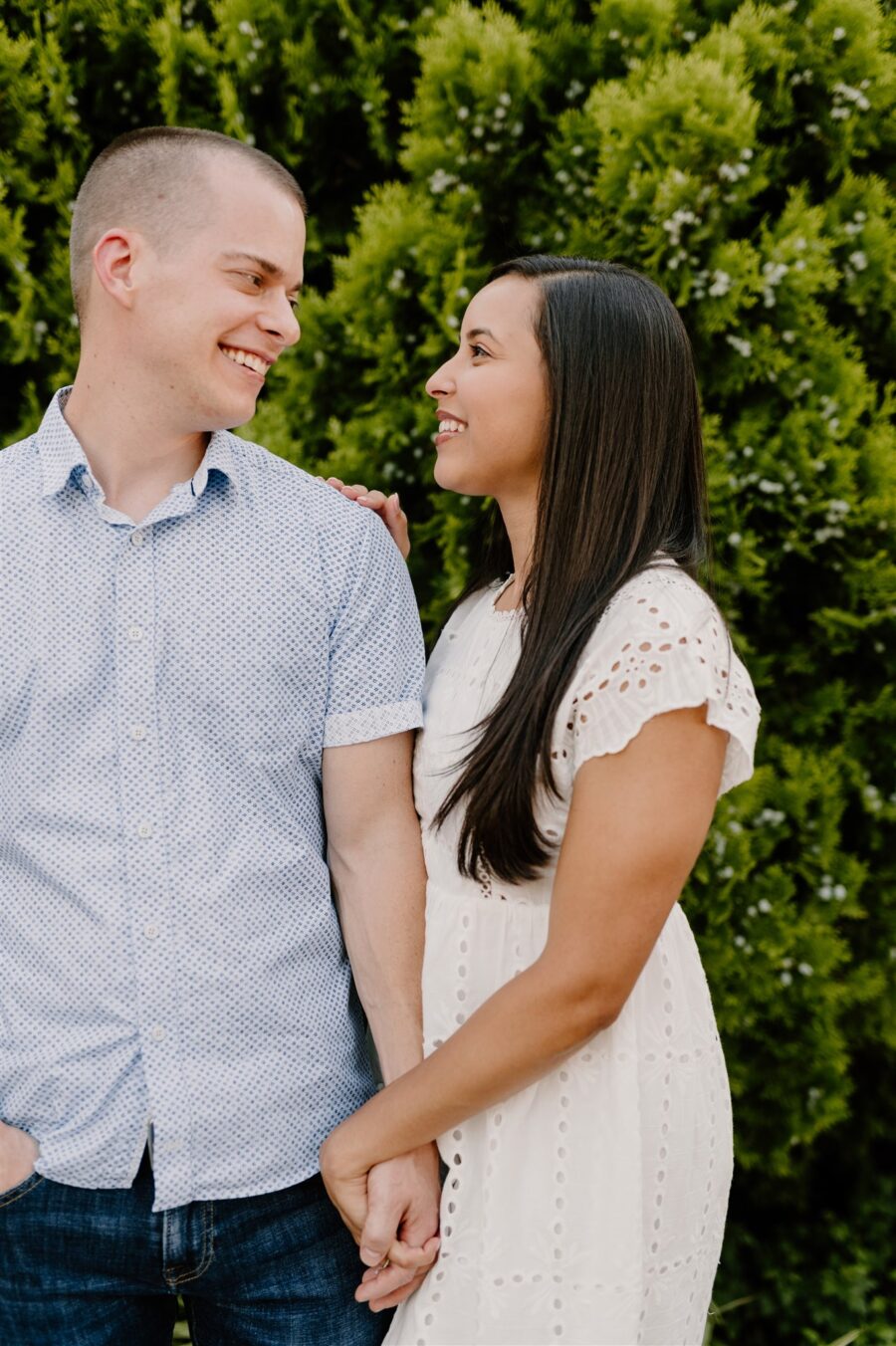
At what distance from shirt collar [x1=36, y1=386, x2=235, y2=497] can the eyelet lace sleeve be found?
2.26ft

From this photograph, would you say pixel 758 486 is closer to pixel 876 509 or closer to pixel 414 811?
pixel 876 509

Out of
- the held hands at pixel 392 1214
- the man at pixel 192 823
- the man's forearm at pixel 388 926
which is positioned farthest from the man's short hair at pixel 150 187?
the held hands at pixel 392 1214

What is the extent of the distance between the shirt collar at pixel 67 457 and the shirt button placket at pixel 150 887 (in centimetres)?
24

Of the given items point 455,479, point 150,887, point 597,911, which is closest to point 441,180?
point 455,479

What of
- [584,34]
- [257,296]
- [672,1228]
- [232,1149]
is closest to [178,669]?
[257,296]

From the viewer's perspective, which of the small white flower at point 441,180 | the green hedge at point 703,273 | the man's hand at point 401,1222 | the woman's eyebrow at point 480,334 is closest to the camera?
the man's hand at point 401,1222

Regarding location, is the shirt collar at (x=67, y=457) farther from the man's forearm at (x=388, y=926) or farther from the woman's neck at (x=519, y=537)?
the man's forearm at (x=388, y=926)

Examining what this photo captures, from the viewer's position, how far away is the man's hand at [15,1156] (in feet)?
6.31

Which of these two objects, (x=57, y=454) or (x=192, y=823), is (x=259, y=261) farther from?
(x=192, y=823)

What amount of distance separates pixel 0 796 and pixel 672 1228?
4.05ft

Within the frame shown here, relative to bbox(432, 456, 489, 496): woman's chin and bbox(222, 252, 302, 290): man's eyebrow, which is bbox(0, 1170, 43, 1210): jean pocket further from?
bbox(222, 252, 302, 290): man's eyebrow

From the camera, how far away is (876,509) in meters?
3.37

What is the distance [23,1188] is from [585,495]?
4.56 ft

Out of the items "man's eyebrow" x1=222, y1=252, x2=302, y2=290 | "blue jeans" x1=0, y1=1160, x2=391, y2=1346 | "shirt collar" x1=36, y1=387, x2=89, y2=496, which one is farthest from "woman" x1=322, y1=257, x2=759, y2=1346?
"shirt collar" x1=36, y1=387, x2=89, y2=496
